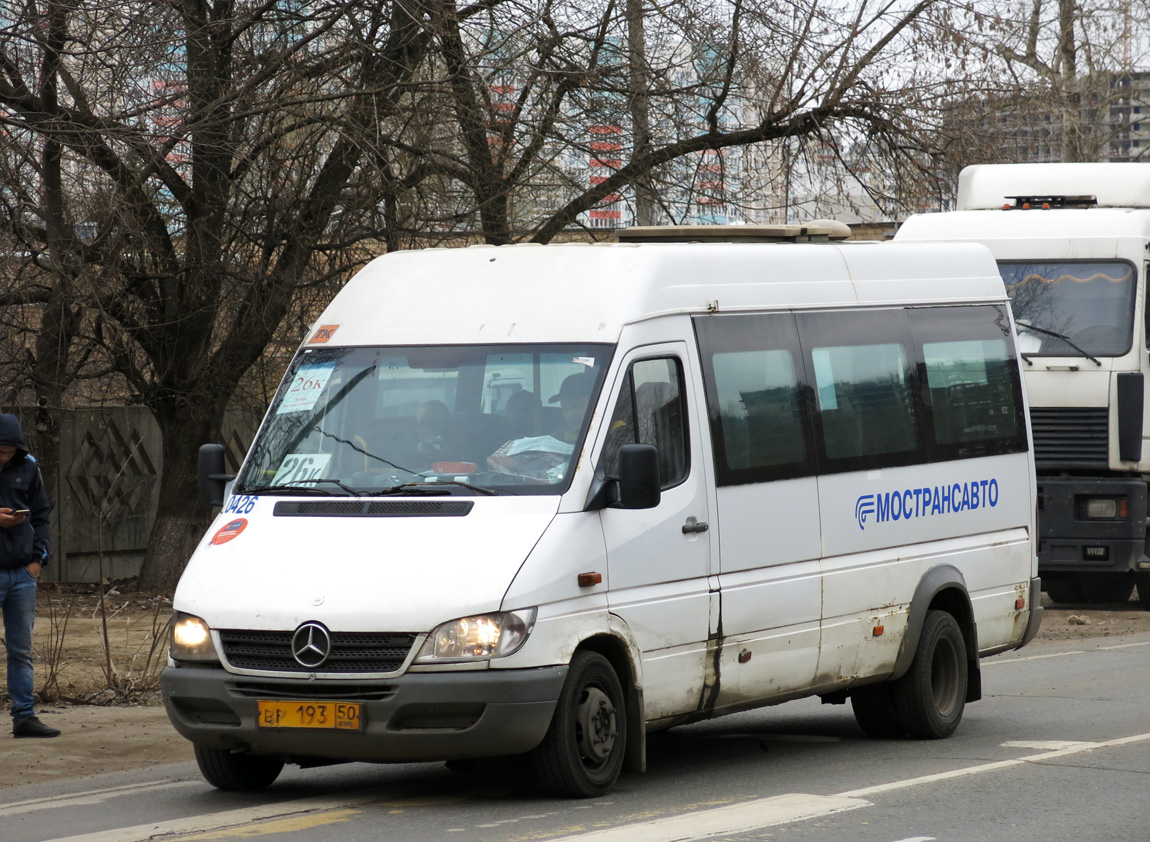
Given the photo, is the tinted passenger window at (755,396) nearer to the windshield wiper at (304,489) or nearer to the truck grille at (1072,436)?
the windshield wiper at (304,489)

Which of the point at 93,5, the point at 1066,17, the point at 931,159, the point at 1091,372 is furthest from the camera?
the point at 1066,17

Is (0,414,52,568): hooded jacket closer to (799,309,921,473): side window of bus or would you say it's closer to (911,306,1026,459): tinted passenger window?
(799,309,921,473): side window of bus

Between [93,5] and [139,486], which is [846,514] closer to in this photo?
[93,5]

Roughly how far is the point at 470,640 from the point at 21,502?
12.9 ft

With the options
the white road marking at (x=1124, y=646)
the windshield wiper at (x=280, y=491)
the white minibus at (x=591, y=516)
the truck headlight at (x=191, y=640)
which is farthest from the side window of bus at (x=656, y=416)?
the white road marking at (x=1124, y=646)

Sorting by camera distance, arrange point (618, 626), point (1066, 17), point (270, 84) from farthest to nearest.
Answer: point (1066, 17) < point (270, 84) < point (618, 626)

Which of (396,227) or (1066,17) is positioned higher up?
(1066,17)

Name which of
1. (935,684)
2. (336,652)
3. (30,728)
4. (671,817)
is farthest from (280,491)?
(935,684)

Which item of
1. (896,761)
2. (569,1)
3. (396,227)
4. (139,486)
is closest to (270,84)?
(396,227)

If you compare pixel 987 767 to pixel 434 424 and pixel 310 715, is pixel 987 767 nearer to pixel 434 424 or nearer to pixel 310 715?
pixel 434 424

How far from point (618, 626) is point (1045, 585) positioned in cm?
1292

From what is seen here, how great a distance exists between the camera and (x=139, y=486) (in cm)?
2011

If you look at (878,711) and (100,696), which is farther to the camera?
(100,696)

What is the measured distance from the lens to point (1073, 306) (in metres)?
16.7
